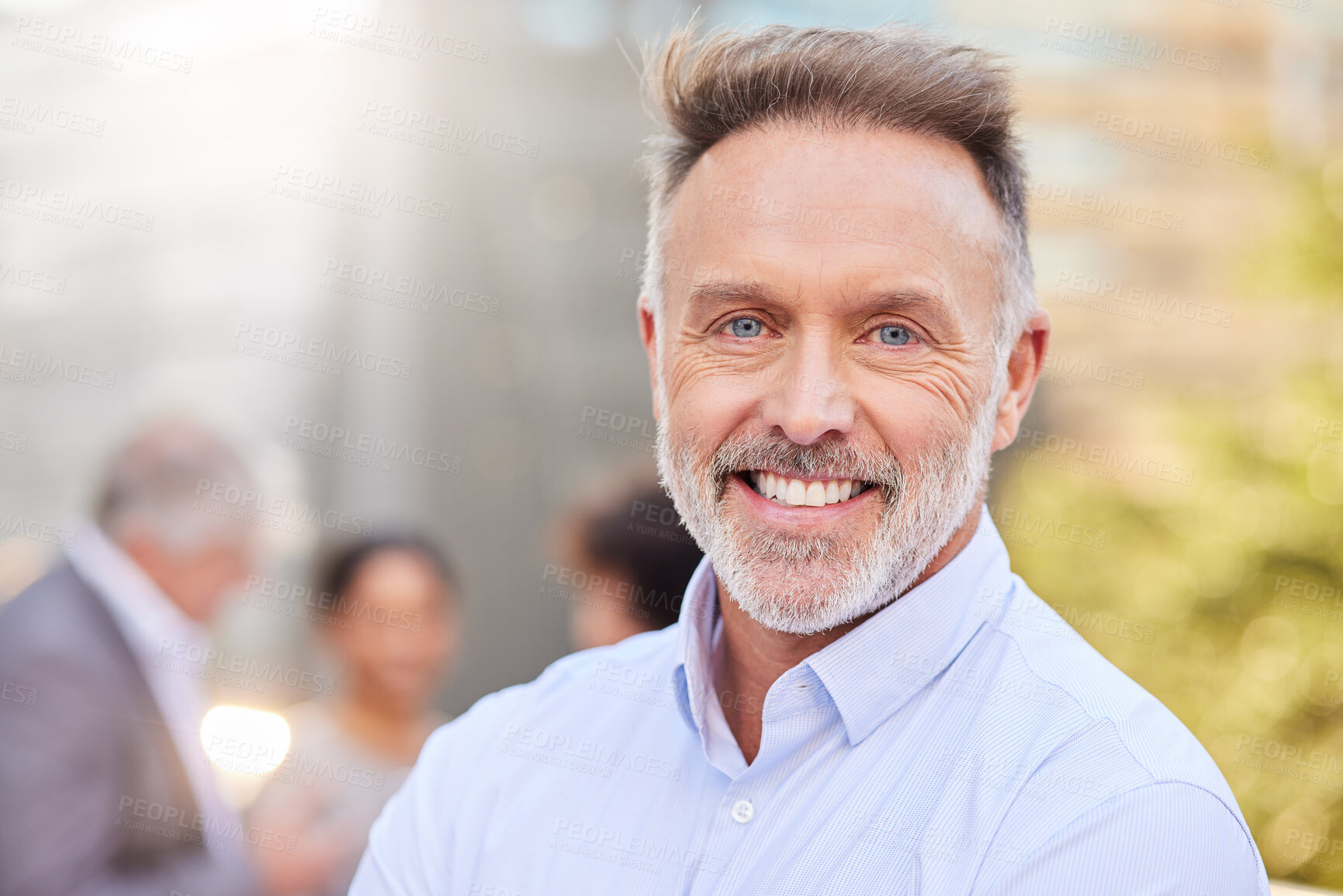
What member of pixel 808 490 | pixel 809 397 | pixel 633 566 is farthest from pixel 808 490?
pixel 633 566

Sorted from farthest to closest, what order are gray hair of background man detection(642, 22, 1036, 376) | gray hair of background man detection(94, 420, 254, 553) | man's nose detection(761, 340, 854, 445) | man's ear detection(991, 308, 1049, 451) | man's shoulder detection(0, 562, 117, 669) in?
1. gray hair of background man detection(94, 420, 254, 553)
2. man's shoulder detection(0, 562, 117, 669)
3. man's ear detection(991, 308, 1049, 451)
4. gray hair of background man detection(642, 22, 1036, 376)
5. man's nose detection(761, 340, 854, 445)

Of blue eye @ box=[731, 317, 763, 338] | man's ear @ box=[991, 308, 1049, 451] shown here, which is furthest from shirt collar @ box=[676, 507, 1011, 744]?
blue eye @ box=[731, 317, 763, 338]

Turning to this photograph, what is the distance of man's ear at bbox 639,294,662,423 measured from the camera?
1.61 metres

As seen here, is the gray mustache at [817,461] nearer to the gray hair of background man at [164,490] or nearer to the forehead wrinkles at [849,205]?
the forehead wrinkles at [849,205]

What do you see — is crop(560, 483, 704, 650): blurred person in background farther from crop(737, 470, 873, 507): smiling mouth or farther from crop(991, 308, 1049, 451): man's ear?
crop(737, 470, 873, 507): smiling mouth

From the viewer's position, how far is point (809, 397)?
135 cm

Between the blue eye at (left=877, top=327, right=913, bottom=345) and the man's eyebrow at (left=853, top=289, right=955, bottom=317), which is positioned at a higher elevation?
the man's eyebrow at (left=853, top=289, right=955, bottom=317)

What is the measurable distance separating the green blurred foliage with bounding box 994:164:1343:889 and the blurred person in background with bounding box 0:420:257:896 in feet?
10.9

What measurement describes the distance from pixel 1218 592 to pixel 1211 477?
1.47ft

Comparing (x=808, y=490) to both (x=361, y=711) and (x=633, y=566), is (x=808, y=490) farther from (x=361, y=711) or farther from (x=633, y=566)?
(x=361, y=711)

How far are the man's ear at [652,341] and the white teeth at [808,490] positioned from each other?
25 centimetres

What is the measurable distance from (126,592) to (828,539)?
2117mm

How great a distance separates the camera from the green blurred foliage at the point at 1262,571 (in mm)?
3896

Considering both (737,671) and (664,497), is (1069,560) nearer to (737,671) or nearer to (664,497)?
(664,497)
